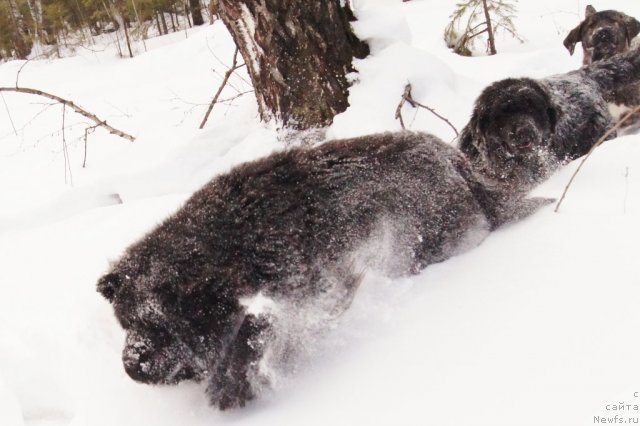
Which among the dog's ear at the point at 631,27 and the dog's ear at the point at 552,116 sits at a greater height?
the dog's ear at the point at 631,27

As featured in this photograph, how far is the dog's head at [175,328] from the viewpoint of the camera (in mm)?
2518

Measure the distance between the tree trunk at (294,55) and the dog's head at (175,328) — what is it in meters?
3.17

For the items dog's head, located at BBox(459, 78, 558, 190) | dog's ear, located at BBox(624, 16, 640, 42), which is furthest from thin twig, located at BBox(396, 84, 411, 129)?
dog's ear, located at BBox(624, 16, 640, 42)

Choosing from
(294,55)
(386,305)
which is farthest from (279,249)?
(294,55)

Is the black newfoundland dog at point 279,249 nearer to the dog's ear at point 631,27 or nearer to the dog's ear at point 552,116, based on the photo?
the dog's ear at point 552,116

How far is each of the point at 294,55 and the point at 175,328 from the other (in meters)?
3.49

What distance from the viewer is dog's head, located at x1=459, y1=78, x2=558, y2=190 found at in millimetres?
4781

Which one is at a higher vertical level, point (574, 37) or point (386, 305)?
point (574, 37)

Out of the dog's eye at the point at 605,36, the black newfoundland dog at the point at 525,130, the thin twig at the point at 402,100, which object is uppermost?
the dog's eye at the point at 605,36

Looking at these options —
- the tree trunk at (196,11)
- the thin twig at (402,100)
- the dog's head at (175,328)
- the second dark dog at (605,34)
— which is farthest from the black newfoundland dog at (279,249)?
the tree trunk at (196,11)

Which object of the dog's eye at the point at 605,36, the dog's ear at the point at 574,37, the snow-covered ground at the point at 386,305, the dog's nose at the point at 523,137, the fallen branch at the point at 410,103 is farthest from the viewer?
the dog's ear at the point at 574,37

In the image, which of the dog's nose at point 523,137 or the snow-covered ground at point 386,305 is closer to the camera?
→ the snow-covered ground at point 386,305

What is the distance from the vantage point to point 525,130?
15.7ft

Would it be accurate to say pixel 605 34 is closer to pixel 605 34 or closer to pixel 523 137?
pixel 605 34
